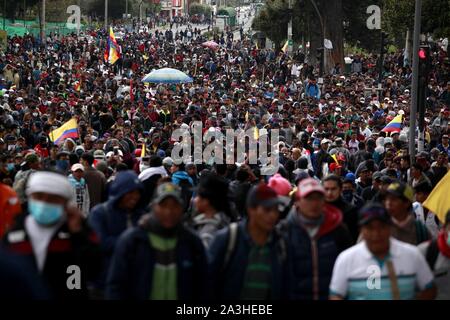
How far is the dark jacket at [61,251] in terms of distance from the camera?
6043mm

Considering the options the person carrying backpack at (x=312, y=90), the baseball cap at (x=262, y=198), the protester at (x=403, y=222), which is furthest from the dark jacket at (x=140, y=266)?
the person carrying backpack at (x=312, y=90)


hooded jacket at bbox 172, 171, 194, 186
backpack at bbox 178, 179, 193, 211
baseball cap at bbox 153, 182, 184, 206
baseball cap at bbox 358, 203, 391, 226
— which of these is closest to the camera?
baseball cap at bbox 153, 182, 184, 206

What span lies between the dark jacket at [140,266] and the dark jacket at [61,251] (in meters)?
0.13

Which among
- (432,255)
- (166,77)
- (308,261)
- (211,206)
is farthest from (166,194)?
(166,77)

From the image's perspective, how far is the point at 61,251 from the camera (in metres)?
6.20

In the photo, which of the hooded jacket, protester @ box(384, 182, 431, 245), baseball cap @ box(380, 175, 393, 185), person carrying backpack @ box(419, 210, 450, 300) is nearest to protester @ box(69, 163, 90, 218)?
the hooded jacket

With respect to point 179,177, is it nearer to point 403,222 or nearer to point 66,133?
point 403,222

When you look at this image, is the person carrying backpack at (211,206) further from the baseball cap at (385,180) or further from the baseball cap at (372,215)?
the baseball cap at (385,180)

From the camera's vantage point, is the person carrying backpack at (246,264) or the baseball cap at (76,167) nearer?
the person carrying backpack at (246,264)

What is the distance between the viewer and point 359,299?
22.1 feet

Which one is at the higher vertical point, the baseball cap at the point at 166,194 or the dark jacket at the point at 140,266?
the baseball cap at the point at 166,194

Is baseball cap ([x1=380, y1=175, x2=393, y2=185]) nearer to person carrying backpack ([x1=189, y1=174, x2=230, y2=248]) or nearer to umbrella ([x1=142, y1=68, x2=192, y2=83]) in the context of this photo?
person carrying backpack ([x1=189, y1=174, x2=230, y2=248])

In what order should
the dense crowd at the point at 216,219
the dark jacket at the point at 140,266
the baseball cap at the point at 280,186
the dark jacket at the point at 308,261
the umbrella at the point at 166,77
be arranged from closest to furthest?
the dense crowd at the point at 216,219 → the dark jacket at the point at 140,266 → the dark jacket at the point at 308,261 → the baseball cap at the point at 280,186 → the umbrella at the point at 166,77

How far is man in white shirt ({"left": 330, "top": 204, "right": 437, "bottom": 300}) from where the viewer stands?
6.70 metres
